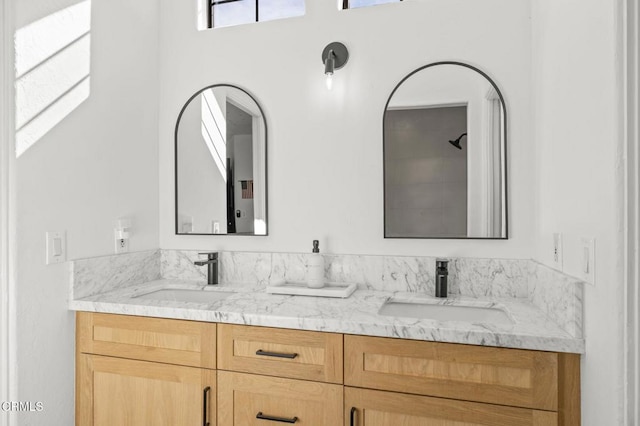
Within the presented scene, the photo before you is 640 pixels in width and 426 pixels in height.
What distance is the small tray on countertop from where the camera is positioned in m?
1.68

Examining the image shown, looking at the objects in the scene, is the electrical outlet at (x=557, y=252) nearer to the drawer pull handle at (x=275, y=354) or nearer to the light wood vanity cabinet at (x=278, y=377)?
the light wood vanity cabinet at (x=278, y=377)

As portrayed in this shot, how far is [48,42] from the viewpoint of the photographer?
1.57m

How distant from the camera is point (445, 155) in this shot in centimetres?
173

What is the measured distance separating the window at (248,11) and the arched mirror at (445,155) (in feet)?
2.44

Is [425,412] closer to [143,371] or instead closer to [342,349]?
[342,349]

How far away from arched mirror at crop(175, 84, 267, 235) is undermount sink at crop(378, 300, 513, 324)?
74 centimetres

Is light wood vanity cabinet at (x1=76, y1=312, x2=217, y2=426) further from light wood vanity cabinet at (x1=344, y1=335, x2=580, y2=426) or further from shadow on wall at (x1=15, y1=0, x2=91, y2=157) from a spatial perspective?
shadow on wall at (x1=15, y1=0, x2=91, y2=157)

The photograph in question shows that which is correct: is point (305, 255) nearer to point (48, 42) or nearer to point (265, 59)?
point (265, 59)

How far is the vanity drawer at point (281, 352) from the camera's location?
4.39 feet

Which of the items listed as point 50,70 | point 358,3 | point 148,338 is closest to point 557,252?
point 358,3

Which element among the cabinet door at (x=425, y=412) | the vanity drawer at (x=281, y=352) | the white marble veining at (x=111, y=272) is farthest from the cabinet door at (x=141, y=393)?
the cabinet door at (x=425, y=412)

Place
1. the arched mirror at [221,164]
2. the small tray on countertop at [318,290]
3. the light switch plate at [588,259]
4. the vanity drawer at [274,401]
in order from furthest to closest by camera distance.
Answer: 1. the arched mirror at [221,164]
2. the small tray on countertop at [318,290]
3. the vanity drawer at [274,401]
4. the light switch plate at [588,259]

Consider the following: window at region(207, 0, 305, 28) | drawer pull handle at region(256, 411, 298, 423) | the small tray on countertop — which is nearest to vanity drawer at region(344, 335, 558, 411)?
drawer pull handle at region(256, 411, 298, 423)

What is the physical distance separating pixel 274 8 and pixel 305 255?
1293 millimetres
